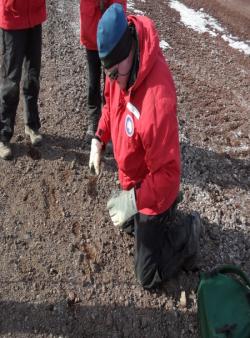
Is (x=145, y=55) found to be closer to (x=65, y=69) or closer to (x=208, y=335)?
(x=208, y=335)

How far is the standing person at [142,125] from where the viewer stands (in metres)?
2.94

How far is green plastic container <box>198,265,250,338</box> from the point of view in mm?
3328

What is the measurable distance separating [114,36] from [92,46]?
1747 mm

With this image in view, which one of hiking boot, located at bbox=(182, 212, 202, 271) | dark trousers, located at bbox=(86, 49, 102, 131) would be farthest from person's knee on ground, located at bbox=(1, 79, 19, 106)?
hiking boot, located at bbox=(182, 212, 202, 271)

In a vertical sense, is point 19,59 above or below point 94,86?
above

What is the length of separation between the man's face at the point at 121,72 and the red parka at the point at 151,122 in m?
0.07

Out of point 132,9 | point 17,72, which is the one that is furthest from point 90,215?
point 132,9

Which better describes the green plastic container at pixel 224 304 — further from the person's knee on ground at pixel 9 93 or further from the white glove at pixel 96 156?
the person's knee on ground at pixel 9 93

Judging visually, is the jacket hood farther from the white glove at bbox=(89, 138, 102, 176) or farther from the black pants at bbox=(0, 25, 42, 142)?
the black pants at bbox=(0, 25, 42, 142)

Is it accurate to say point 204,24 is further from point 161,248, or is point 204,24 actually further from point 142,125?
point 142,125

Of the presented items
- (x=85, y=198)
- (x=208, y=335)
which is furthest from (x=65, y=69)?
(x=208, y=335)

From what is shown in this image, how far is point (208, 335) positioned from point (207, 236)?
3.86 feet

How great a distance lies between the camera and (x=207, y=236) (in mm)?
4434

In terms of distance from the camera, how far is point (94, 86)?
4.92m
